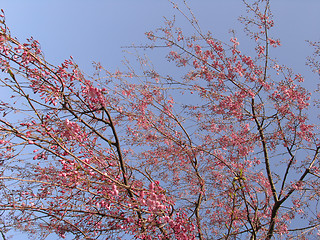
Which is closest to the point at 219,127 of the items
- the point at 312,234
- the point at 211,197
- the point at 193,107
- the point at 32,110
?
the point at 193,107

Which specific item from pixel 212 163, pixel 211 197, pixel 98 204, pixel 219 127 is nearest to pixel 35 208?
pixel 98 204

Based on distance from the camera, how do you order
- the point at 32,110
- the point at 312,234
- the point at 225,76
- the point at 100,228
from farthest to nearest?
the point at 225,76 < the point at 312,234 < the point at 100,228 < the point at 32,110

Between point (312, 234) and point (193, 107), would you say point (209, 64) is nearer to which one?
point (193, 107)

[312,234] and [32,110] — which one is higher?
[312,234]

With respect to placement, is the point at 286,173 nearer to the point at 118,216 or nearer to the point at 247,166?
the point at 247,166

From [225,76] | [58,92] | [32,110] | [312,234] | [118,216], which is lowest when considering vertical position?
[118,216]

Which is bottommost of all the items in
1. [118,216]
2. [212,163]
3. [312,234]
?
[118,216]

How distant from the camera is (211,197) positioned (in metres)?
5.16

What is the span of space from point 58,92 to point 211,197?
11.5 feet

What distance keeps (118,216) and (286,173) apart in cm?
357

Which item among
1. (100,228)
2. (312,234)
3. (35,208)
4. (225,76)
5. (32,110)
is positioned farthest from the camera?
(225,76)

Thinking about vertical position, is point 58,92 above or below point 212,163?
below

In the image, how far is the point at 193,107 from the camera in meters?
5.84

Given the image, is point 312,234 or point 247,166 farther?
point 247,166
